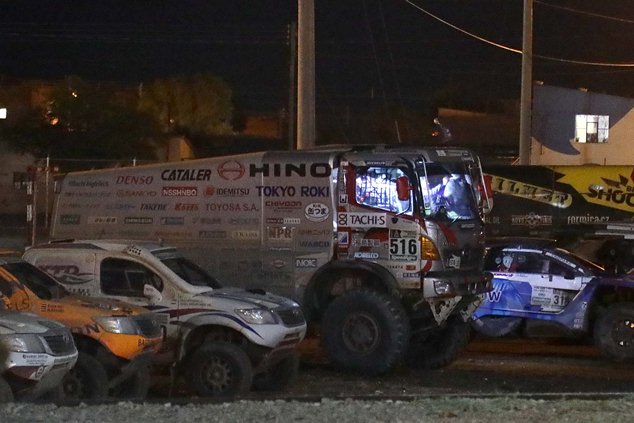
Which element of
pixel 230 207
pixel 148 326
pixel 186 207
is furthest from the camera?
pixel 186 207

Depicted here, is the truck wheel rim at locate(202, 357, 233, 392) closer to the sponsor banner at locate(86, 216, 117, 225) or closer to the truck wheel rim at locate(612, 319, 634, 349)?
the sponsor banner at locate(86, 216, 117, 225)

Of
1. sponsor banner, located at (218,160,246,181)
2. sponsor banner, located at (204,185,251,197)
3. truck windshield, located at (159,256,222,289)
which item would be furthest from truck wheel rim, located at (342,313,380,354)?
sponsor banner, located at (218,160,246,181)

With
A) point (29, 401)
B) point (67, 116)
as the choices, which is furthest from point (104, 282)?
point (67, 116)

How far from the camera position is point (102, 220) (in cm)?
1644

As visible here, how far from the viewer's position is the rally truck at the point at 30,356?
1043 cm

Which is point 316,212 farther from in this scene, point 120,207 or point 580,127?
point 580,127

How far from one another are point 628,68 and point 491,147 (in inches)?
367

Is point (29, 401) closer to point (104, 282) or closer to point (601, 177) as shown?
point (104, 282)

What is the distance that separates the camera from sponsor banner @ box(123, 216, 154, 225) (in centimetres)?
1619

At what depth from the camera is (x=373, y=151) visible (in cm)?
1501

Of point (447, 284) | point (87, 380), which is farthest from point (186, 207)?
point (87, 380)

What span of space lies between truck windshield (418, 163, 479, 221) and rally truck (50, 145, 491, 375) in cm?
2

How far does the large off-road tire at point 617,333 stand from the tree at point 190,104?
3928 cm

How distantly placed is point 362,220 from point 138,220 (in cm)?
351
